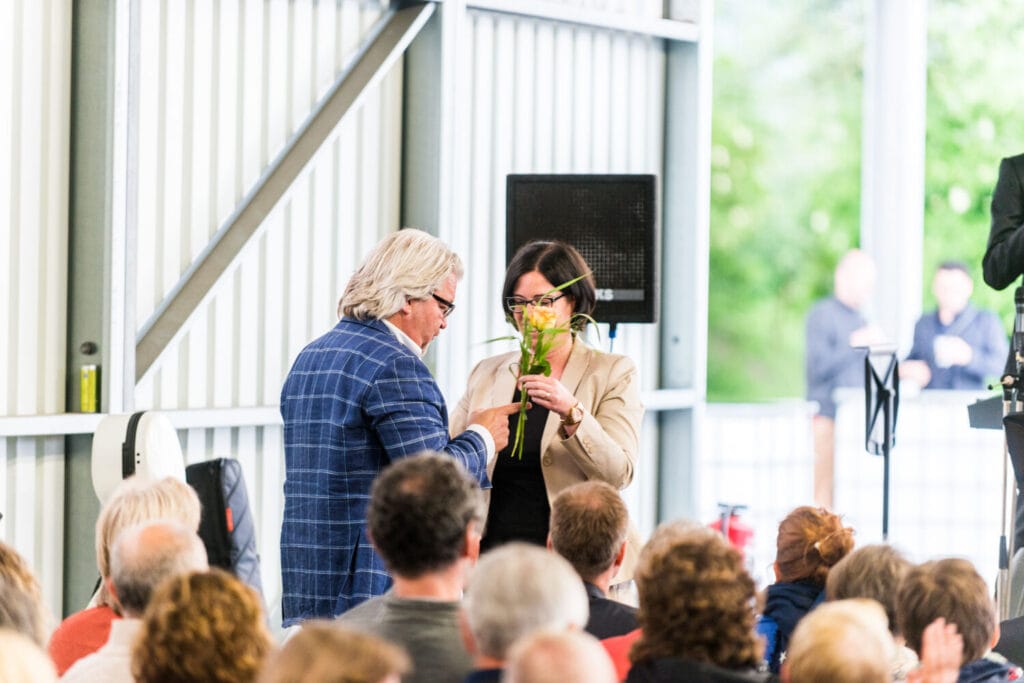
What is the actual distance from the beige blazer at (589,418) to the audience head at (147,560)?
4.26 ft

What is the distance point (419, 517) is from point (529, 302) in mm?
1489

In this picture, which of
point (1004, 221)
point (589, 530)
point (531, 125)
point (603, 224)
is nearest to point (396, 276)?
point (589, 530)

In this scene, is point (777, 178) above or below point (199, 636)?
above

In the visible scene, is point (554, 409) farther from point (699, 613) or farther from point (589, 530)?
point (699, 613)

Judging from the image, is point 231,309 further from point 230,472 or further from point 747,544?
point 747,544

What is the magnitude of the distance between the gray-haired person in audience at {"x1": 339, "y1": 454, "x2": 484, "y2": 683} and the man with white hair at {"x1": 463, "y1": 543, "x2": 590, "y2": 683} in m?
→ 0.25

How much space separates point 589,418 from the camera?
3756mm

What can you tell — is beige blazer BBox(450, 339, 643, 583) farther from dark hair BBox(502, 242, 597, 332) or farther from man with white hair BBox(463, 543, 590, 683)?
man with white hair BBox(463, 543, 590, 683)

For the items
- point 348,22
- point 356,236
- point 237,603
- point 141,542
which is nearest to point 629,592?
point 141,542

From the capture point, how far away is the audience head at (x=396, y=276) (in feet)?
11.3

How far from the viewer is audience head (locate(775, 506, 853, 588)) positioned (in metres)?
3.62

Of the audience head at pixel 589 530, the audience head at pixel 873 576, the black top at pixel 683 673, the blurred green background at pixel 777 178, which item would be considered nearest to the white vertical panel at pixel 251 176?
the audience head at pixel 589 530

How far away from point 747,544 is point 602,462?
3445mm

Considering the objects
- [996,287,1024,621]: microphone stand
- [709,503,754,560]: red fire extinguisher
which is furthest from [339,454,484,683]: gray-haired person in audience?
[709,503,754,560]: red fire extinguisher
